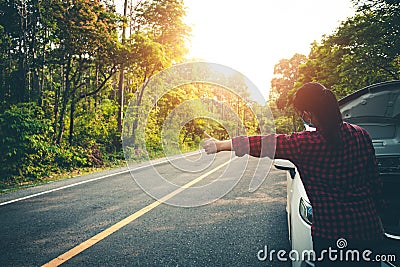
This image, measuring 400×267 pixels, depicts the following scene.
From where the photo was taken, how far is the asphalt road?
11.2ft

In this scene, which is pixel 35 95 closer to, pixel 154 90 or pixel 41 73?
pixel 41 73

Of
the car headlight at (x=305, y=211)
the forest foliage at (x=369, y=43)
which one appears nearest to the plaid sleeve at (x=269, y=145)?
the car headlight at (x=305, y=211)

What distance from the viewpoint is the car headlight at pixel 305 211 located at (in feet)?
8.10

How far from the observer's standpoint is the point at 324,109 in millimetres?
1729

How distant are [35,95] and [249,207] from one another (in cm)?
1227

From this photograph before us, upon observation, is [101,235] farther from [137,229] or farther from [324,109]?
[324,109]

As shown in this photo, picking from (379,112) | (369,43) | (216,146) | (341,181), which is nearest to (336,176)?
(341,181)

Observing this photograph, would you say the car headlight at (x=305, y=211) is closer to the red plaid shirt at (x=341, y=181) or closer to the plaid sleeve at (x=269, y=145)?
the red plaid shirt at (x=341, y=181)

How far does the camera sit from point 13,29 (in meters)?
13.4

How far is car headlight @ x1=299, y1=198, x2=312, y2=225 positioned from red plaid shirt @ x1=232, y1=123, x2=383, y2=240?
0.67 m

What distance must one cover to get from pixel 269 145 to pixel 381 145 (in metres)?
2.93

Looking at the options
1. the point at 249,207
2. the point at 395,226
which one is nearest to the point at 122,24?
the point at 249,207

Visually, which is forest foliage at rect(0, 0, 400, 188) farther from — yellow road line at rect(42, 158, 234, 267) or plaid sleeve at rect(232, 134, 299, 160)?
plaid sleeve at rect(232, 134, 299, 160)

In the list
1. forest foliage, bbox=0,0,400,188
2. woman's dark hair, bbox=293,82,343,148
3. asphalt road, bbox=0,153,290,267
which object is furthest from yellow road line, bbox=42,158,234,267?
forest foliage, bbox=0,0,400,188
